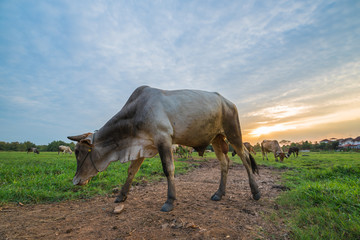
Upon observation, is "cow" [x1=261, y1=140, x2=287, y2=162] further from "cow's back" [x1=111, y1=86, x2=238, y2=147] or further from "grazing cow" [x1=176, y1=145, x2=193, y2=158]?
"cow's back" [x1=111, y1=86, x2=238, y2=147]

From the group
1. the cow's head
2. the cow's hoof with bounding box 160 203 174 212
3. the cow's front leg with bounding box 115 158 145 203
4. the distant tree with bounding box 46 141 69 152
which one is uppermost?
the distant tree with bounding box 46 141 69 152

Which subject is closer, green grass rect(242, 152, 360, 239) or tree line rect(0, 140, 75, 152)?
green grass rect(242, 152, 360, 239)

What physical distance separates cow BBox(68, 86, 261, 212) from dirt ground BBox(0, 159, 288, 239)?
1.54 ft

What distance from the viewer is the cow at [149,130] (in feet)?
13.5

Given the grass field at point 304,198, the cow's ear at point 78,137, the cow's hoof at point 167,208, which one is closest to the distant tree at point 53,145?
the grass field at point 304,198

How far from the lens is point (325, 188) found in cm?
402

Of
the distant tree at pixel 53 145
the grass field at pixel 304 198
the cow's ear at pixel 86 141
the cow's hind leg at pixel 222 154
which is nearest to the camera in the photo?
the grass field at pixel 304 198

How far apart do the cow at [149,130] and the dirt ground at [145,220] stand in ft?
1.54

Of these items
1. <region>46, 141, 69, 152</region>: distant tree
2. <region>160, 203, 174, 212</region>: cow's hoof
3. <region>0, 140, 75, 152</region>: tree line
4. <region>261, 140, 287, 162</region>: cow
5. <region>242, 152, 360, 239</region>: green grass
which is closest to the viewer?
<region>242, 152, 360, 239</region>: green grass

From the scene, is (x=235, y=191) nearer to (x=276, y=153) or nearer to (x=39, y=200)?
(x=39, y=200)

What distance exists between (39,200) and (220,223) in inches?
160

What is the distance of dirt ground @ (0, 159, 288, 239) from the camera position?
275 cm

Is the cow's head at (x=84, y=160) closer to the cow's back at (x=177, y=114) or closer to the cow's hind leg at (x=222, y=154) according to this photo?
the cow's back at (x=177, y=114)

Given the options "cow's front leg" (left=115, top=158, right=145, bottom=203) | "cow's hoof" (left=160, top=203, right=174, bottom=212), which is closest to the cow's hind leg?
"cow's hoof" (left=160, top=203, right=174, bottom=212)
